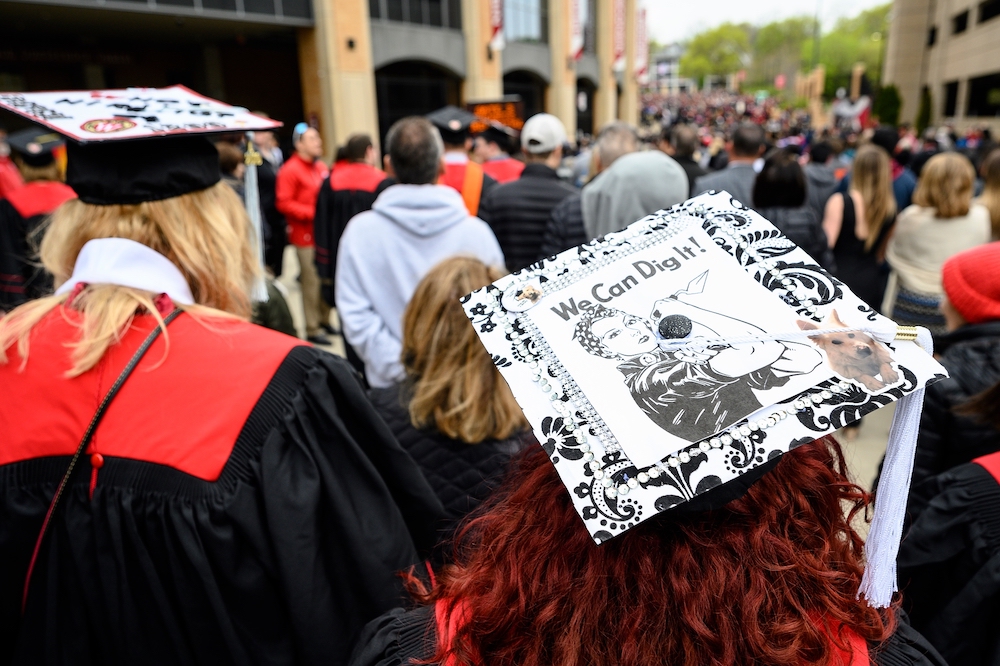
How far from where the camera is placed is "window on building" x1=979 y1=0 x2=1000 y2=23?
86.4 ft

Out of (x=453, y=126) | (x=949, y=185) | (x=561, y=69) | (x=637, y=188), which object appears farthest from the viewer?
(x=561, y=69)

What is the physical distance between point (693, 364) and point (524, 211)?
366cm

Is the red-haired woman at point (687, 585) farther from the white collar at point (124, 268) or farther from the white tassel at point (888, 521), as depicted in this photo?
the white collar at point (124, 268)

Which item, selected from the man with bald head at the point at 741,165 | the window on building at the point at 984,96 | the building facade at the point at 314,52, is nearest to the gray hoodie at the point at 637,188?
the man with bald head at the point at 741,165

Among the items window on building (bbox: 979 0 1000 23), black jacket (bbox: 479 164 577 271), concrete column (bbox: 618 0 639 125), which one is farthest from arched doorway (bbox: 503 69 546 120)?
black jacket (bbox: 479 164 577 271)

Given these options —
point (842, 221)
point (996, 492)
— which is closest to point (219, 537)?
point (996, 492)

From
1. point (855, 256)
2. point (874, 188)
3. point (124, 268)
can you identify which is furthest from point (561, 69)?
point (124, 268)

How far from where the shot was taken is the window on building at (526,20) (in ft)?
74.1

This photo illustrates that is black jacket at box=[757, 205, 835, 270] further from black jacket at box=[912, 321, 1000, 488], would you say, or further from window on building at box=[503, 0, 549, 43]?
window on building at box=[503, 0, 549, 43]

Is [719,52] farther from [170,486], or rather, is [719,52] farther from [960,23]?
[170,486]

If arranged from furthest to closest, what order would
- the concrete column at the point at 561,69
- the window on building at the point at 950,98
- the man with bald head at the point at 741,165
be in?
the window on building at the point at 950,98
the concrete column at the point at 561,69
the man with bald head at the point at 741,165

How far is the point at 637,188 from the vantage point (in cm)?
376

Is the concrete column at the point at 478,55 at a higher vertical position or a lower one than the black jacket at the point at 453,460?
higher

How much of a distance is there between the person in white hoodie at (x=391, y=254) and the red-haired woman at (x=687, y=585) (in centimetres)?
225
